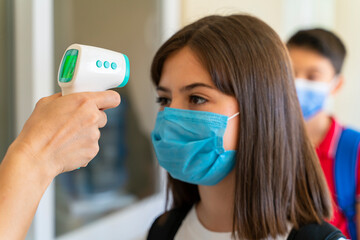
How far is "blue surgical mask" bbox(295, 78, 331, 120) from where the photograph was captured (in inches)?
65.7

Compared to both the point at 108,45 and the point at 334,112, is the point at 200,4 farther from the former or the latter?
the point at 334,112

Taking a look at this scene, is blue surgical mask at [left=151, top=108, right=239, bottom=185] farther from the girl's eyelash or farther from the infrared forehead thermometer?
the infrared forehead thermometer

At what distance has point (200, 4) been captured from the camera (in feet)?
5.61

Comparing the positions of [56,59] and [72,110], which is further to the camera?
[56,59]

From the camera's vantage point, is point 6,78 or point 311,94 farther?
point 311,94

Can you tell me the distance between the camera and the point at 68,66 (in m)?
0.67

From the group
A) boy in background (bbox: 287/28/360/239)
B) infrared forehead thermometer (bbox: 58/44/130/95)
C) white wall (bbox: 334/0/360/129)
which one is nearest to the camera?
infrared forehead thermometer (bbox: 58/44/130/95)

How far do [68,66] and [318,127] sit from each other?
1375mm

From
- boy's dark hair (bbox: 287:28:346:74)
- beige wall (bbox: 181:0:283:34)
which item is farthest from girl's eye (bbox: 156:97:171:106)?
boy's dark hair (bbox: 287:28:346:74)

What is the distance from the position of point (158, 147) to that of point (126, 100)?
26.4 inches

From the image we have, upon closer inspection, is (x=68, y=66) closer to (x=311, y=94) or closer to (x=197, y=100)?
(x=197, y=100)

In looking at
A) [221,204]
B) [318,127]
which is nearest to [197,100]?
[221,204]

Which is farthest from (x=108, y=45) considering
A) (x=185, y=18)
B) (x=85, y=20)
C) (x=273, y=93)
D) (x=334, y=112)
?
(x=334, y=112)

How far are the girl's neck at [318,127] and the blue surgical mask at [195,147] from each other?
848 mm
